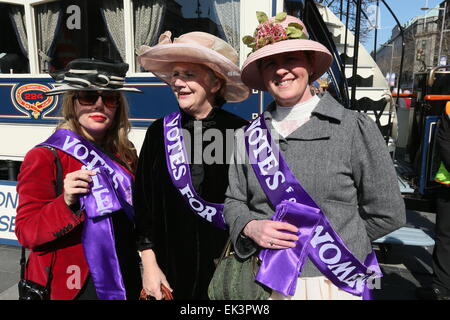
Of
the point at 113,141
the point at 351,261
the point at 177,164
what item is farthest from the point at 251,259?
the point at 113,141

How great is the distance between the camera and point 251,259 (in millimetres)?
1363

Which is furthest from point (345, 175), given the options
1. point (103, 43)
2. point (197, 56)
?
point (103, 43)

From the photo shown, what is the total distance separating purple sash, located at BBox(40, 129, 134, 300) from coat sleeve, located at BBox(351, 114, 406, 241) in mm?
1051

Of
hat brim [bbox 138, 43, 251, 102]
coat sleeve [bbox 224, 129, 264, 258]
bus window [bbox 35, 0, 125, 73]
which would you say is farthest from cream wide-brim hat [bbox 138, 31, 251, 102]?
bus window [bbox 35, 0, 125, 73]

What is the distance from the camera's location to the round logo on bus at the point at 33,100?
4352 millimetres

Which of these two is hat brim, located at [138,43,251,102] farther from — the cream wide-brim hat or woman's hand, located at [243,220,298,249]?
woman's hand, located at [243,220,298,249]

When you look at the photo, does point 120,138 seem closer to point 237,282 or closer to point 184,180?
point 184,180

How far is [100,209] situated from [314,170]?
0.92 meters

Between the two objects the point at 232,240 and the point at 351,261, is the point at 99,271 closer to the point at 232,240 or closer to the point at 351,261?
the point at 232,240

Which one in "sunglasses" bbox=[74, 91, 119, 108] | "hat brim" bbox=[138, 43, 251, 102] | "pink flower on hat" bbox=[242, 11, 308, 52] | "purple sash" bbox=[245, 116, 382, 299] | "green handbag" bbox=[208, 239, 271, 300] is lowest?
"green handbag" bbox=[208, 239, 271, 300]

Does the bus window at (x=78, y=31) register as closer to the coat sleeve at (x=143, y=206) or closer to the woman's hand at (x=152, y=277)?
the coat sleeve at (x=143, y=206)

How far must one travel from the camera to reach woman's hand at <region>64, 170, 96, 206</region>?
4.70 feet

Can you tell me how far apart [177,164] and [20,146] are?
12.8 feet

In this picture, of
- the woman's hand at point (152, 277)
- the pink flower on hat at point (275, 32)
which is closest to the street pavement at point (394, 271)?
the woman's hand at point (152, 277)
